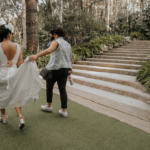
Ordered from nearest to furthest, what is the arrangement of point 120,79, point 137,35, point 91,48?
point 120,79
point 91,48
point 137,35

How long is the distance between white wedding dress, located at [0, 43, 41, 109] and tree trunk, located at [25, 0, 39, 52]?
6.15 meters

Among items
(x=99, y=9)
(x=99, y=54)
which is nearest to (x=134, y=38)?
(x=99, y=54)

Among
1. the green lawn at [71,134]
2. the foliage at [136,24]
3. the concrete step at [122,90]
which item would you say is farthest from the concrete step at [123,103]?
the foliage at [136,24]

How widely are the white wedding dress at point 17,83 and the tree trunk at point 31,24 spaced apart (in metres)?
6.15

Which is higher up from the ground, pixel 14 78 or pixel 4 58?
pixel 4 58

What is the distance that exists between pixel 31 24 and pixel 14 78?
6358 millimetres

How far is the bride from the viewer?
2.51 metres

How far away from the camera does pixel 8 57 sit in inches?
101

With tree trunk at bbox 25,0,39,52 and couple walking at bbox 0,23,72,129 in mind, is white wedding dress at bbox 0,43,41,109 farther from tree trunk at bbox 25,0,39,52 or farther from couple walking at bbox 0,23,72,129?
tree trunk at bbox 25,0,39,52

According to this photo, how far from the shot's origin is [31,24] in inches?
323

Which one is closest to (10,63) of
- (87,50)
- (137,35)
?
(87,50)

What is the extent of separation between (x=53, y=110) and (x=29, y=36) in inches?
234

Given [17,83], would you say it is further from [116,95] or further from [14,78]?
[116,95]

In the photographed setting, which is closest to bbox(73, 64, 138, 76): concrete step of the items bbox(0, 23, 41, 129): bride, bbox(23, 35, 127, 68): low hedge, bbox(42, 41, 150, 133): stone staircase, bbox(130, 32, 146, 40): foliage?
bbox(42, 41, 150, 133): stone staircase
